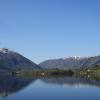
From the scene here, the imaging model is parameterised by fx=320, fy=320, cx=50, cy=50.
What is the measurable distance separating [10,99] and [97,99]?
21820 mm

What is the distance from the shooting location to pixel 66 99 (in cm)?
7912

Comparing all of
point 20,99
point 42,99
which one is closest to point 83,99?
point 42,99

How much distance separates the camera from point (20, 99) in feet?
260

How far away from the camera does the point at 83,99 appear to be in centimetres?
7900

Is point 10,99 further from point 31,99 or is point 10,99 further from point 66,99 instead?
point 66,99

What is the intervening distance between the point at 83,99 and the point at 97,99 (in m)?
3.83

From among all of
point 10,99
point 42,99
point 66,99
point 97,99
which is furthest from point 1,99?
point 97,99

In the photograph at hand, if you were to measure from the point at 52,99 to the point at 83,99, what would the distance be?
7664 millimetres

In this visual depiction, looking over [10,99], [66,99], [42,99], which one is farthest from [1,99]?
[66,99]

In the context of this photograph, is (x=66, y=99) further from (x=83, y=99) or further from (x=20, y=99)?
(x=20, y=99)

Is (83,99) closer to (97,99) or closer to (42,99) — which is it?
(97,99)

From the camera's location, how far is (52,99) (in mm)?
78812

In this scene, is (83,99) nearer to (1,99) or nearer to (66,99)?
(66,99)

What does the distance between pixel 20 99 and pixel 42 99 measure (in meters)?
5.46
